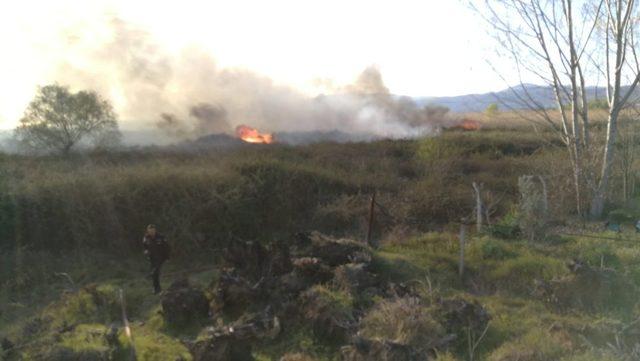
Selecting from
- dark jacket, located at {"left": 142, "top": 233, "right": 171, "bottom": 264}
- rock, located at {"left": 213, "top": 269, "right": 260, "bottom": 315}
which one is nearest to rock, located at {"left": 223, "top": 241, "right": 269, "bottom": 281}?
rock, located at {"left": 213, "top": 269, "right": 260, "bottom": 315}

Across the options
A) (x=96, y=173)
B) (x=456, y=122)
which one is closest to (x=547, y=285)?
(x=96, y=173)

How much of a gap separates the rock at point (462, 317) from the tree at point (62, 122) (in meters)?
23.9

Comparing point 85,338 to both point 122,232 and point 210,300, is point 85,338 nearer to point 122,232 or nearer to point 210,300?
point 210,300

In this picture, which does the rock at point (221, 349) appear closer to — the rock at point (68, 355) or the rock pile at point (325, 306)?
the rock pile at point (325, 306)

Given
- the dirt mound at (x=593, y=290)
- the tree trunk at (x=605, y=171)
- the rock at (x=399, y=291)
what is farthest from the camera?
the tree trunk at (x=605, y=171)

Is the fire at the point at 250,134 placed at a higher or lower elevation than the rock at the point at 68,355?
higher

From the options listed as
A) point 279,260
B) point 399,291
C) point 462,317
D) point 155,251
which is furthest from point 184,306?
point 462,317

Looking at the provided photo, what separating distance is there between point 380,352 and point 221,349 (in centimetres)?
197

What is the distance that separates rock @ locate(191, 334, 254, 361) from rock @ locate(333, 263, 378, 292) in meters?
2.31

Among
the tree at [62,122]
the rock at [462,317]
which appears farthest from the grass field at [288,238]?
the tree at [62,122]

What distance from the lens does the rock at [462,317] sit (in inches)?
287

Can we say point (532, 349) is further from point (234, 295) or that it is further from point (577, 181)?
point (577, 181)

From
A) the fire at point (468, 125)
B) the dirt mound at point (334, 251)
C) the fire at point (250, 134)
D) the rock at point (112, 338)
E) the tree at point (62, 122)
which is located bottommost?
the rock at point (112, 338)

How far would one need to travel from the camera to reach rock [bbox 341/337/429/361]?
5695 mm
